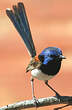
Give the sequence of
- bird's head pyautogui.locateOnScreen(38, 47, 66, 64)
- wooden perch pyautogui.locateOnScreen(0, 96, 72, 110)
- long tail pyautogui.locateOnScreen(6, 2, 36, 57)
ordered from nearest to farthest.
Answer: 1. wooden perch pyautogui.locateOnScreen(0, 96, 72, 110)
2. bird's head pyautogui.locateOnScreen(38, 47, 66, 64)
3. long tail pyautogui.locateOnScreen(6, 2, 36, 57)

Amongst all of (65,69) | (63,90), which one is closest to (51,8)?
(65,69)

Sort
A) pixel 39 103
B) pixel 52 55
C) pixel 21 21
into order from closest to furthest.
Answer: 1. pixel 39 103
2. pixel 52 55
3. pixel 21 21

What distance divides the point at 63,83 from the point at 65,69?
0.11 metres

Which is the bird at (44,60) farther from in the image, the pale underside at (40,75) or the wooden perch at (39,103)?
the wooden perch at (39,103)

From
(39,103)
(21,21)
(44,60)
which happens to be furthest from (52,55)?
(39,103)

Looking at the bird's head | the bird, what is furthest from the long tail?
the bird's head

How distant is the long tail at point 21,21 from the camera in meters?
1.42

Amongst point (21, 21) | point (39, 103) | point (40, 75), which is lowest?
point (39, 103)

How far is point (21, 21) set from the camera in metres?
1.50

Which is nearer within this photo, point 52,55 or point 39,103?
point 39,103

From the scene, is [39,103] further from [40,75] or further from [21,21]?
[21,21]

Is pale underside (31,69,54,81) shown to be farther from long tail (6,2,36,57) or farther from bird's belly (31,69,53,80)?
long tail (6,2,36,57)

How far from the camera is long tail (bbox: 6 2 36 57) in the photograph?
1416mm

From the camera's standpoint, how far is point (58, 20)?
2408mm
